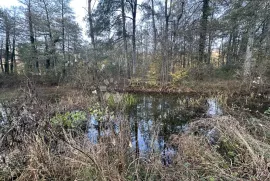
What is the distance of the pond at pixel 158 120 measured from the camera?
3.68m

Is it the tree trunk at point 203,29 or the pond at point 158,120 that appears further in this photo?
the tree trunk at point 203,29

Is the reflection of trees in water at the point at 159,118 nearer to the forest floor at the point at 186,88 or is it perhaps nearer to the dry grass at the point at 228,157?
the dry grass at the point at 228,157

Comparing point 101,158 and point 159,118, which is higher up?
point 101,158

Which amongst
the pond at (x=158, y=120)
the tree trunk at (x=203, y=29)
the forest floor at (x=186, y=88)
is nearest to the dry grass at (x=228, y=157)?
the pond at (x=158, y=120)

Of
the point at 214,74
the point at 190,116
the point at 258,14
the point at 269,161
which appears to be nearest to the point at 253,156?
the point at 269,161

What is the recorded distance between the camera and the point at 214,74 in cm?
1101

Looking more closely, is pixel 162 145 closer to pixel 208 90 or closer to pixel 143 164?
pixel 143 164

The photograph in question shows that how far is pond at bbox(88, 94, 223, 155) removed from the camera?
12.1 ft

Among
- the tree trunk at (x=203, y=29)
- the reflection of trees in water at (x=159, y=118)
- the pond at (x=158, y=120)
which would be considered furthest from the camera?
the tree trunk at (x=203, y=29)

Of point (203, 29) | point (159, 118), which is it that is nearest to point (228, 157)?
point (159, 118)

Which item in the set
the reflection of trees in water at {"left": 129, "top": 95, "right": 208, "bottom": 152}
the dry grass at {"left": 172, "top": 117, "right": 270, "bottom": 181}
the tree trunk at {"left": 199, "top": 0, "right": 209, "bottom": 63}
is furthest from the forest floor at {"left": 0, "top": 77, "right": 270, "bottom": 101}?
the dry grass at {"left": 172, "top": 117, "right": 270, "bottom": 181}

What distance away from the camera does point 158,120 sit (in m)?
5.18

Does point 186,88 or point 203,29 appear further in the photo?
point 203,29

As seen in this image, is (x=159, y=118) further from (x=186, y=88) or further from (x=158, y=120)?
(x=186, y=88)
